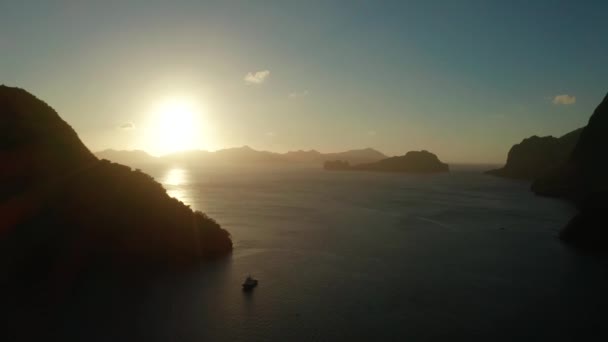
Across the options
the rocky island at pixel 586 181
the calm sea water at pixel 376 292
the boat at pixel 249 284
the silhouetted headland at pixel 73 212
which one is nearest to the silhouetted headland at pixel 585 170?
the rocky island at pixel 586 181

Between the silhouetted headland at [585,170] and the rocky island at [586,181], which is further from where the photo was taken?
the silhouetted headland at [585,170]

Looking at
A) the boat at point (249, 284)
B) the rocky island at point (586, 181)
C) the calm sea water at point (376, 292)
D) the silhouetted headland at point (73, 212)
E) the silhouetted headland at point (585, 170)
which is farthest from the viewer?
the silhouetted headland at point (585, 170)

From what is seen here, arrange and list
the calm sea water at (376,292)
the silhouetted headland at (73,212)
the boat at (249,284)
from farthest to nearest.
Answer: the silhouetted headland at (73,212), the boat at (249,284), the calm sea water at (376,292)

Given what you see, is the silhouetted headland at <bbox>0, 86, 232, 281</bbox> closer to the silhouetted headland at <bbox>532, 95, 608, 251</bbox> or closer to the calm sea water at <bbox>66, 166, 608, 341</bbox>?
the calm sea water at <bbox>66, 166, 608, 341</bbox>

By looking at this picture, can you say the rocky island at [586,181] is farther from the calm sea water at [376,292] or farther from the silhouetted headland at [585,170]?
the calm sea water at [376,292]

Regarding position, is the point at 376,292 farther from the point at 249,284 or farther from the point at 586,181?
the point at 586,181

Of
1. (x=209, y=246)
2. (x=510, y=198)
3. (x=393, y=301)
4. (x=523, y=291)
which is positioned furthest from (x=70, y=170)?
(x=510, y=198)

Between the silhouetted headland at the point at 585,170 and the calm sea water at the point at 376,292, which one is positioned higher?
the silhouetted headland at the point at 585,170

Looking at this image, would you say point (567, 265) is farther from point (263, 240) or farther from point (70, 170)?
point (70, 170)
